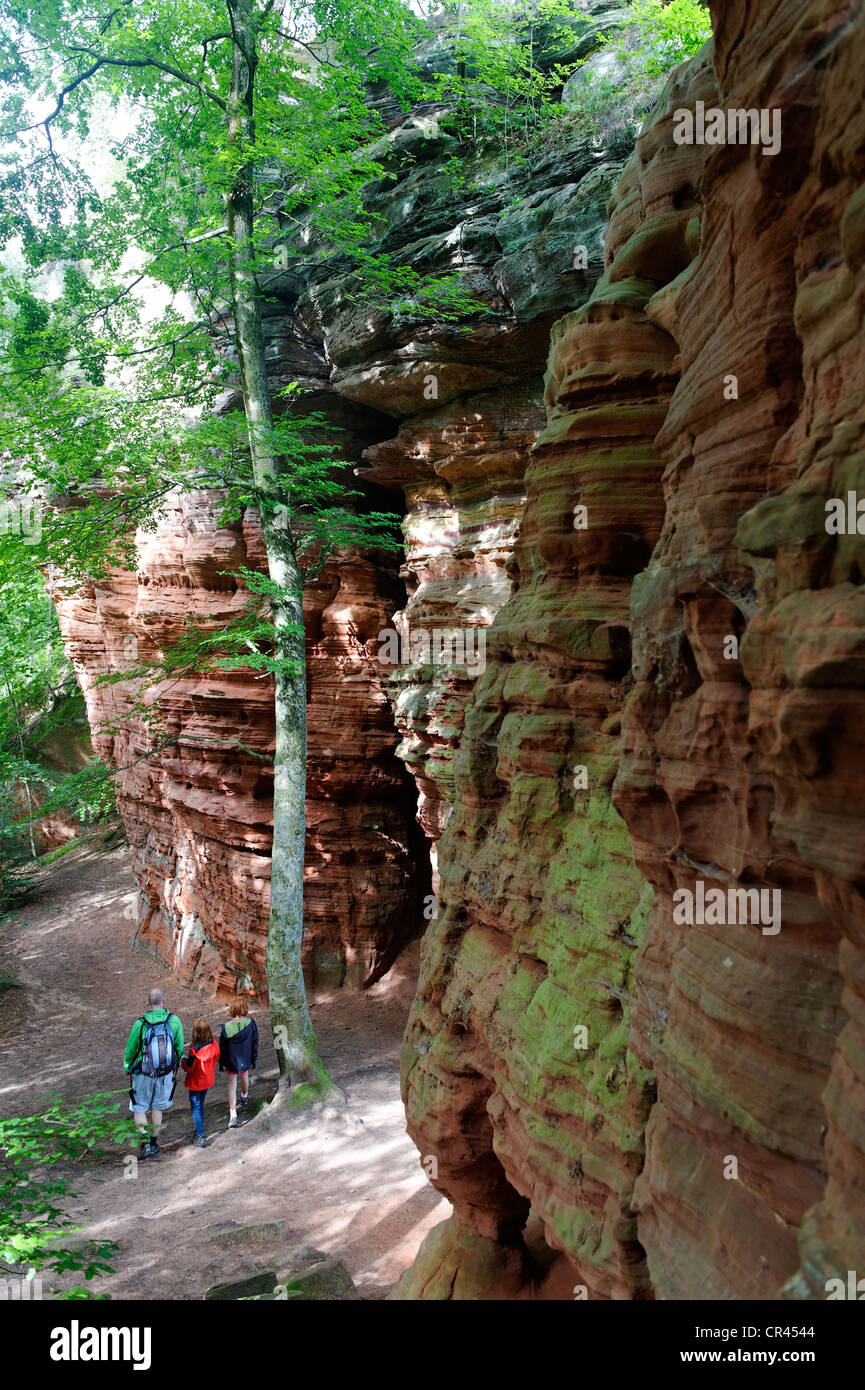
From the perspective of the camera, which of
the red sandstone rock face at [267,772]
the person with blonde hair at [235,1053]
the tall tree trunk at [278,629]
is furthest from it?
the red sandstone rock face at [267,772]

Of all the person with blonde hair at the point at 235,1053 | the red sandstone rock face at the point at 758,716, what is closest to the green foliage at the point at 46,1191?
the red sandstone rock face at the point at 758,716

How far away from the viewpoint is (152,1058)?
950 centimetres

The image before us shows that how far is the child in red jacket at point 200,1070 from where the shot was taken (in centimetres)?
980

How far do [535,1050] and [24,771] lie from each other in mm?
15107

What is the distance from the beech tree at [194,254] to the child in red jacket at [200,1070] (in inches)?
48.2

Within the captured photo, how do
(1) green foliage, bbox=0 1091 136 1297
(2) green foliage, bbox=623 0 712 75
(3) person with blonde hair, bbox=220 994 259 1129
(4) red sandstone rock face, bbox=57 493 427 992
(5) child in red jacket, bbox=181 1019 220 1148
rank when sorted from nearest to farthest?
(1) green foliage, bbox=0 1091 136 1297 → (5) child in red jacket, bbox=181 1019 220 1148 → (2) green foliage, bbox=623 0 712 75 → (3) person with blonde hair, bbox=220 994 259 1129 → (4) red sandstone rock face, bbox=57 493 427 992

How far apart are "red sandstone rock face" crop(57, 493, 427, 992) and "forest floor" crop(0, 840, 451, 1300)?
0.99 meters

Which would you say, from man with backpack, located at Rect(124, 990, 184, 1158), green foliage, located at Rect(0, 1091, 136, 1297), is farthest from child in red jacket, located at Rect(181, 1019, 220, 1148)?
green foliage, located at Rect(0, 1091, 136, 1297)

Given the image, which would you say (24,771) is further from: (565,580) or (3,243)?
(565,580)

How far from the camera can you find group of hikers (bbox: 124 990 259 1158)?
31.2ft

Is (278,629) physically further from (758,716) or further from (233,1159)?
(758,716)

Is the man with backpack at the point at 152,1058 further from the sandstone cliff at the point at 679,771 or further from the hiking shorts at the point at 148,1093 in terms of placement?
the sandstone cliff at the point at 679,771

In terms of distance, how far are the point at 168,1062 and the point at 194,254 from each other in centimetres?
1191

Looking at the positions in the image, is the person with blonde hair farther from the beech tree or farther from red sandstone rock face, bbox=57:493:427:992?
red sandstone rock face, bbox=57:493:427:992
